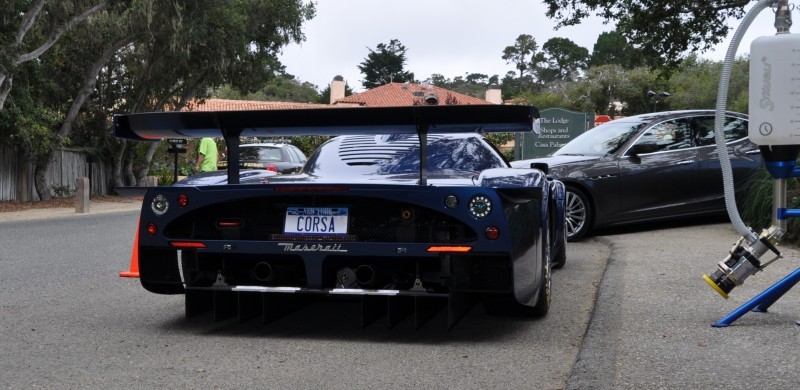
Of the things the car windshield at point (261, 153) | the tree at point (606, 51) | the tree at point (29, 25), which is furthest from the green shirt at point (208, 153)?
the tree at point (606, 51)

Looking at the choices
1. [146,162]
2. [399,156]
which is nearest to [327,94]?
[146,162]

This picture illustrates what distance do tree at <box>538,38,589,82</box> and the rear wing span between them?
358 ft

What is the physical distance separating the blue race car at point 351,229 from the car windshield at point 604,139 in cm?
627

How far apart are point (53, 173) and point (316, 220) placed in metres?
25.0

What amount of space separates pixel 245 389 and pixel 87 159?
27784mm

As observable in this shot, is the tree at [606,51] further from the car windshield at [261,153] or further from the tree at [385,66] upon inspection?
the car windshield at [261,153]

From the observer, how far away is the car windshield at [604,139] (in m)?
12.4

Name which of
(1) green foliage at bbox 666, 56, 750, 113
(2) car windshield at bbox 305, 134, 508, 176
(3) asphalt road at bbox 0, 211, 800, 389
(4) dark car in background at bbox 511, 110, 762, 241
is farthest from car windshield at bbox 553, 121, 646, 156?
(1) green foliage at bbox 666, 56, 750, 113

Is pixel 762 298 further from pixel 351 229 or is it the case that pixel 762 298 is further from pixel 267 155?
pixel 267 155

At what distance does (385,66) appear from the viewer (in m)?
103

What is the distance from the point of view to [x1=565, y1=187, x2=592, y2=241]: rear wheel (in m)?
11.8

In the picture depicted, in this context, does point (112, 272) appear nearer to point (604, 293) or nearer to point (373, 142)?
point (373, 142)

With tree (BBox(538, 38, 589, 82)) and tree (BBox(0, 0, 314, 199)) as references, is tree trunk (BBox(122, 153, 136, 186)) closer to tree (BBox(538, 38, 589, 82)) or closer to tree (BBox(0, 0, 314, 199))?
tree (BBox(0, 0, 314, 199))

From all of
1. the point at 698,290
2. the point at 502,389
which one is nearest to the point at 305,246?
the point at 502,389
